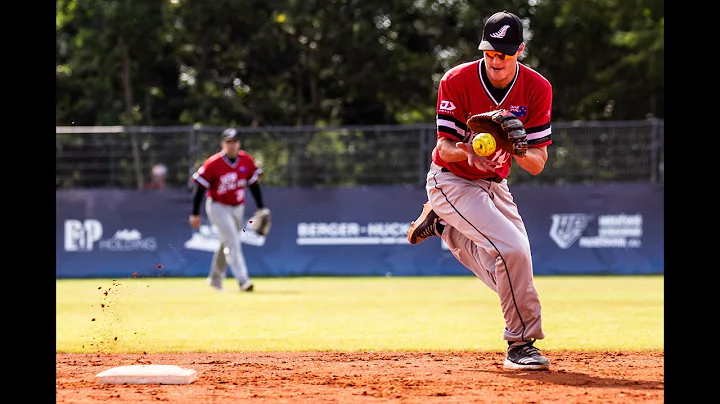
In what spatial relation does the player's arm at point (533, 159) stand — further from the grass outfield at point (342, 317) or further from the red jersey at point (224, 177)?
the red jersey at point (224, 177)

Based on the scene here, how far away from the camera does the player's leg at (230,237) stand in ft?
54.6

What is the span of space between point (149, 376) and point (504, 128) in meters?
2.72

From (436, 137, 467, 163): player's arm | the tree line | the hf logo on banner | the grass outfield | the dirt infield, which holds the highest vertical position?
the tree line

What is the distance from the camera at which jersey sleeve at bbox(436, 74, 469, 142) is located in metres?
7.56

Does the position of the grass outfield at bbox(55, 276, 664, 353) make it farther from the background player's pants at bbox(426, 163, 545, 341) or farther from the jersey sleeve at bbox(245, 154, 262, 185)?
the jersey sleeve at bbox(245, 154, 262, 185)

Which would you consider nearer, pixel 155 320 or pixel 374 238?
pixel 155 320

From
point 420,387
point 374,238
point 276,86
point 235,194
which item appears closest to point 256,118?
point 276,86

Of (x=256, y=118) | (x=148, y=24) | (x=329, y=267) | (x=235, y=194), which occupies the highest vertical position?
(x=148, y=24)

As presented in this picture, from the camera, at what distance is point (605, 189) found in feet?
71.6

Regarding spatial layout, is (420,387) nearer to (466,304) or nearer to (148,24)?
(466,304)

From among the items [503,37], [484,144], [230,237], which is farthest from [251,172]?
[484,144]

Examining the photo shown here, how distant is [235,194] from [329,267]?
198 inches

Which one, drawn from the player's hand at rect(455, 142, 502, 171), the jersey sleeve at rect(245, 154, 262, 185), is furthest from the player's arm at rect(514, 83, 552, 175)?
the jersey sleeve at rect(245, 154, 262, 185)

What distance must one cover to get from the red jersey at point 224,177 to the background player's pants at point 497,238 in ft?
30.3
